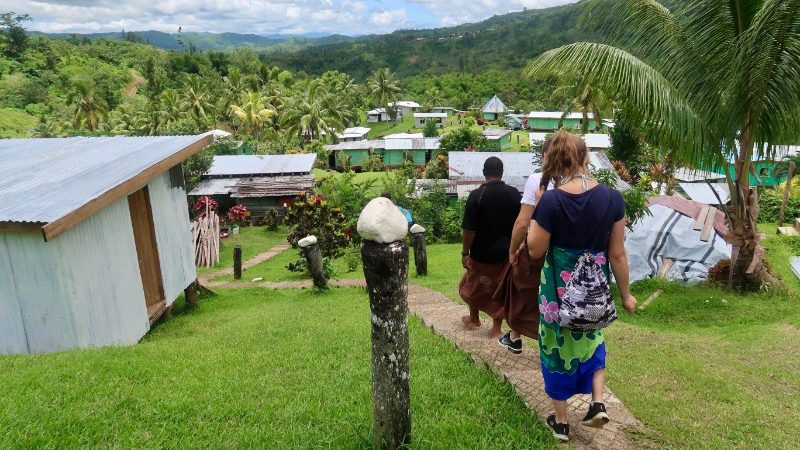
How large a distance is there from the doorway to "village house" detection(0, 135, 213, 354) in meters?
0.02

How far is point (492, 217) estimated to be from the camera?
4621mm

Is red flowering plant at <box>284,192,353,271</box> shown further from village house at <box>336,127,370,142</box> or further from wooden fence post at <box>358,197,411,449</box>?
village house at <box>336,127,370,142</box>

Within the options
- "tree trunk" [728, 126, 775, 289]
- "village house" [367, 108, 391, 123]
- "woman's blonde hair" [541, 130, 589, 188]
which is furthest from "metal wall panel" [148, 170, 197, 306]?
"village house" [367, 108, 391, 123]

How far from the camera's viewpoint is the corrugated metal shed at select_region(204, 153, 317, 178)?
24.4m

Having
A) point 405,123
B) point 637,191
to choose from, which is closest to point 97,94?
point 405,123

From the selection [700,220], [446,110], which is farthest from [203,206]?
[446,110]

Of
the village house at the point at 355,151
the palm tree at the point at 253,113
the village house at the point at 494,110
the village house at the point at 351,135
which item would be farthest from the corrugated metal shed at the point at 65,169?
the village house at the point at 494,110

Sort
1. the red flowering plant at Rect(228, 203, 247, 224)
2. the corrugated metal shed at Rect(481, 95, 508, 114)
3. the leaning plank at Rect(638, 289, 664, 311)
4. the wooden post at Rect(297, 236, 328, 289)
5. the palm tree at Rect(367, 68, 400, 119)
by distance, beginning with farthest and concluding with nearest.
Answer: the corrugated metal shed at Rect(481, 95, 508, 114)
the palm tree at Rect(367, 68, 400, 119)
the red flowering plant at Rect(228, 203, 247, 224)
the wooden post at Rect(297, 236, 328, 289)
the leaning plank at Rect(638, 289, 664, 311)

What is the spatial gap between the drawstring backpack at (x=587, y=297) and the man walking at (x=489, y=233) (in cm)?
155

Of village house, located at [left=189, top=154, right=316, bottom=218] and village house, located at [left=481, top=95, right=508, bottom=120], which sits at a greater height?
village house, located at [left=481, top=95, right=508, bottom=120]

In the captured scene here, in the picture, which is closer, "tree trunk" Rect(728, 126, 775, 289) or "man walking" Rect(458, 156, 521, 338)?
"man walking" Rect(458, 156, 521, 338)

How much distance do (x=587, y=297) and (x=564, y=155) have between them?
2.72 ft

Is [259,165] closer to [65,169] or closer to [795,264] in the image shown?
→ [65,169]

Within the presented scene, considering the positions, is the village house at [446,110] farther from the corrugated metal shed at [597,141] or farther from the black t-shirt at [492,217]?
the black t-shirt at [492,217]
